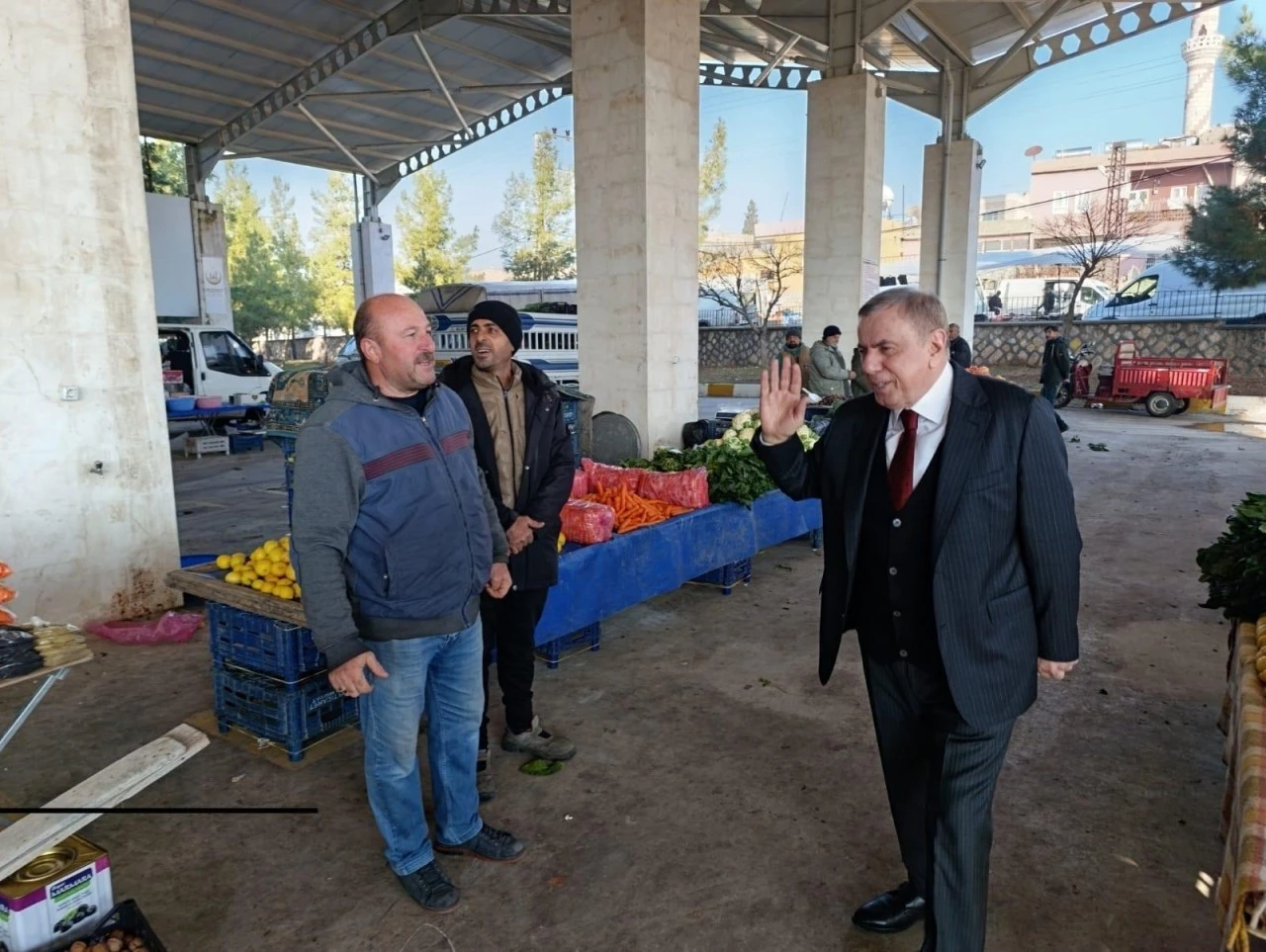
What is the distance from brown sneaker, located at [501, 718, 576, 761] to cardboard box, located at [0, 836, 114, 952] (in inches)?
69.1

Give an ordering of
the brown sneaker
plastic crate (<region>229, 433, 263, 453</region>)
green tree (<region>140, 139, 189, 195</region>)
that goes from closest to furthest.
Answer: the brown sneaker, plastic crate (<region>229, 433, 263, 453</region>), green tree (<region>140, 139, 189, 195</region>)

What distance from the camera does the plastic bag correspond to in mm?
5359

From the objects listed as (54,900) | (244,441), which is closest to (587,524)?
(54,900)

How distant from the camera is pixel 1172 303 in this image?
25.1 metres

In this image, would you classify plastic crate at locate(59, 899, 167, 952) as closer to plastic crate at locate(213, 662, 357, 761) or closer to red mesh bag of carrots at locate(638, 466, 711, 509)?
plastic crate at locate(213, 662, 357, 761)

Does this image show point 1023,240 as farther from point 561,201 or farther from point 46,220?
point 46,220

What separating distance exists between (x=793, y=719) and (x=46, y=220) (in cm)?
524

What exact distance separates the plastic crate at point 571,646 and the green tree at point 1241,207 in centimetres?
1931

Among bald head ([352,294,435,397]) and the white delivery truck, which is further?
the white delivery truck

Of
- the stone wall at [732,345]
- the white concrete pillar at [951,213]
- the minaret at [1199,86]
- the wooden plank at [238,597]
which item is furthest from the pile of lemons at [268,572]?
the minaret at [1199,86]

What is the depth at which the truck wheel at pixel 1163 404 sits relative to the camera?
1727 cm

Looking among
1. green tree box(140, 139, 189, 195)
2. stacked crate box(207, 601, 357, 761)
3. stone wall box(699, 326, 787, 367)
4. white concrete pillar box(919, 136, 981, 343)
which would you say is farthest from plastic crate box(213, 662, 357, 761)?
green tree box(140, 139, 189, 195)

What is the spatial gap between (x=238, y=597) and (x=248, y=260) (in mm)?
38458

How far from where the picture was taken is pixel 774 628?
562 cm
